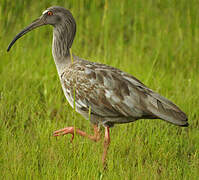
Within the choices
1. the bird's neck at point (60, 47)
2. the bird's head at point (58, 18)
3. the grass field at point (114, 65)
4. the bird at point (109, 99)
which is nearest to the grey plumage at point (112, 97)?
the bird at point (109, 99)

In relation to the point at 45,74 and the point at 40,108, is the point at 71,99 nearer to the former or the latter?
the point at 40,108

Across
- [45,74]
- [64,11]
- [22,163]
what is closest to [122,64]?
[45,74]

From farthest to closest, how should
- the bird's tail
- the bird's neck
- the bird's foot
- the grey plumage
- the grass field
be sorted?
the bird's neck < the bird's foot < the grey plumage < the bird's tail < the grass field

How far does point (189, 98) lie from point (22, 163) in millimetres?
2850

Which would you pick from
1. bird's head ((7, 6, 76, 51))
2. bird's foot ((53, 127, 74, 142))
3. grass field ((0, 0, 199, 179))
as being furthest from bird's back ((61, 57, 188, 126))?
bird's head ((7, 6, 76, 51))

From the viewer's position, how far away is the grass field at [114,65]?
470 cm

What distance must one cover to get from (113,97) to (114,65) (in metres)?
1.94

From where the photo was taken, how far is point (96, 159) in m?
4.73

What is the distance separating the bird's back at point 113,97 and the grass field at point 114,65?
16.6 inches

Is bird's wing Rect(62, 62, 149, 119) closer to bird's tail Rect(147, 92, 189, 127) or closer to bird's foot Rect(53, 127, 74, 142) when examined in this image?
bird's tail Rect(147, 92, 189, 127)

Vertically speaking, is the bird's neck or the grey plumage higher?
the bird's neck

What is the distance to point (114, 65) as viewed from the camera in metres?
6.94

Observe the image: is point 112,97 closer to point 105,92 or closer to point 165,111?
point 105,92

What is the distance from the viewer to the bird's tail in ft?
15.8
